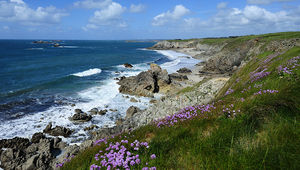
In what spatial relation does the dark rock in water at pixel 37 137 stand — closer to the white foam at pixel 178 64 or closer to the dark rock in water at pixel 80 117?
the dark rock in water at pixel 80 117

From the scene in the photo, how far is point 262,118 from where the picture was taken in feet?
12.4

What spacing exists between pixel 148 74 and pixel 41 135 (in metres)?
20.7

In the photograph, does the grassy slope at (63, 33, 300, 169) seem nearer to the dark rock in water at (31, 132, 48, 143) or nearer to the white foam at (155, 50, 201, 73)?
the dark rock in water at (31, 132, 48, 143)

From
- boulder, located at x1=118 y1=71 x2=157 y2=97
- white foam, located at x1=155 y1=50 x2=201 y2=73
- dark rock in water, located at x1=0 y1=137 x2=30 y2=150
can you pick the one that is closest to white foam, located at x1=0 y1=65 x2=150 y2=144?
dark rock in water, located at x1=0 y1=137 x2=30 y2=150

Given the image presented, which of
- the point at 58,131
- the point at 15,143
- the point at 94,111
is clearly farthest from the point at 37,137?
the point at 94,111

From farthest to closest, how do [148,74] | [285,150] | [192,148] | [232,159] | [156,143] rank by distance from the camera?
[148,74]
[156,143]
[192,148]
[232,159]
[285,150]

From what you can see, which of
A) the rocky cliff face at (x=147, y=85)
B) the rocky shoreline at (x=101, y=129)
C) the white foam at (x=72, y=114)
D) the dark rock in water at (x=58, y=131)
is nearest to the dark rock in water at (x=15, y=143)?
the rocky shoreline at (x=101, y=129)

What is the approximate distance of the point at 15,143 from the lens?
617 inches

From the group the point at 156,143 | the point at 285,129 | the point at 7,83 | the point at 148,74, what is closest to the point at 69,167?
the point at 156,143

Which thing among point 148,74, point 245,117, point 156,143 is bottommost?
point 148,74

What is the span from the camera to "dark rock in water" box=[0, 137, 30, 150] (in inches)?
607

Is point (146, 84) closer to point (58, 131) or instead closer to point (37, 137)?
point (58, 131)

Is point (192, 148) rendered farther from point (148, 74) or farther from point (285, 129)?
point (148, 74)

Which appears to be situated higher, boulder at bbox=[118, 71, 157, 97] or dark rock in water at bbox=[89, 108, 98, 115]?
boulder at bbox=[118, 71, 157, 97]
